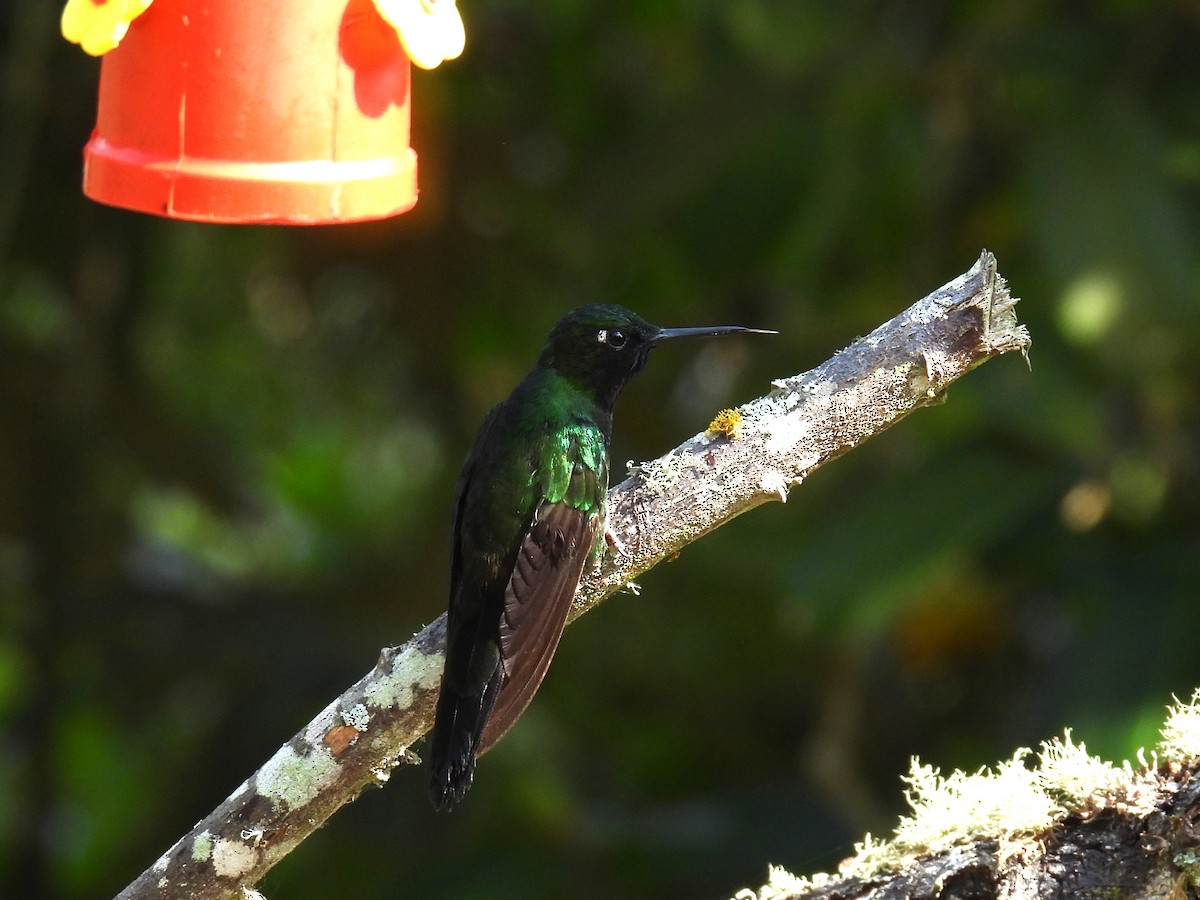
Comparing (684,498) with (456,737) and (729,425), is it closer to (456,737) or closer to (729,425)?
(729,425)

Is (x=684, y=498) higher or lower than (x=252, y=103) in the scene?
lower

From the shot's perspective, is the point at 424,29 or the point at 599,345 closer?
the point at 424,29

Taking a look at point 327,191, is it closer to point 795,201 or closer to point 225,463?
point 795,201

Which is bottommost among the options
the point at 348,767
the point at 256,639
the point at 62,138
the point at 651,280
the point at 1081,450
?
the point at 348,767

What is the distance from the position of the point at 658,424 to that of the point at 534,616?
321 cm

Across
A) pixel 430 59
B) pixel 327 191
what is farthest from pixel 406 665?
pixel 430 59

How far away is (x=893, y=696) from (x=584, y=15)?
2.89m

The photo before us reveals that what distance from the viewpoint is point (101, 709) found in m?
5.98

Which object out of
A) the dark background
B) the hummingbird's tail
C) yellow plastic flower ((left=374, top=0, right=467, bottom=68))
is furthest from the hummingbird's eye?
the dark background

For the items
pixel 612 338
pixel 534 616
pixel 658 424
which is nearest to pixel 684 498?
pixel 534 616

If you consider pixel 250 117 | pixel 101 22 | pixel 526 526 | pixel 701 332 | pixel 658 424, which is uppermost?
pixel 658 424

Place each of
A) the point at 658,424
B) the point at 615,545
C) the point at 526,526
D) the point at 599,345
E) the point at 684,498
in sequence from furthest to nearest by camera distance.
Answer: the point at 658,424
the point at 599,345
the point at 526,526
the point at 615,545
the point at 684,498

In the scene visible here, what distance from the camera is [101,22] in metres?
2.38

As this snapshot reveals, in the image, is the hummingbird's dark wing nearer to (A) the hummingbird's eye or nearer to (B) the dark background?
(A) the hummingbird's eye
